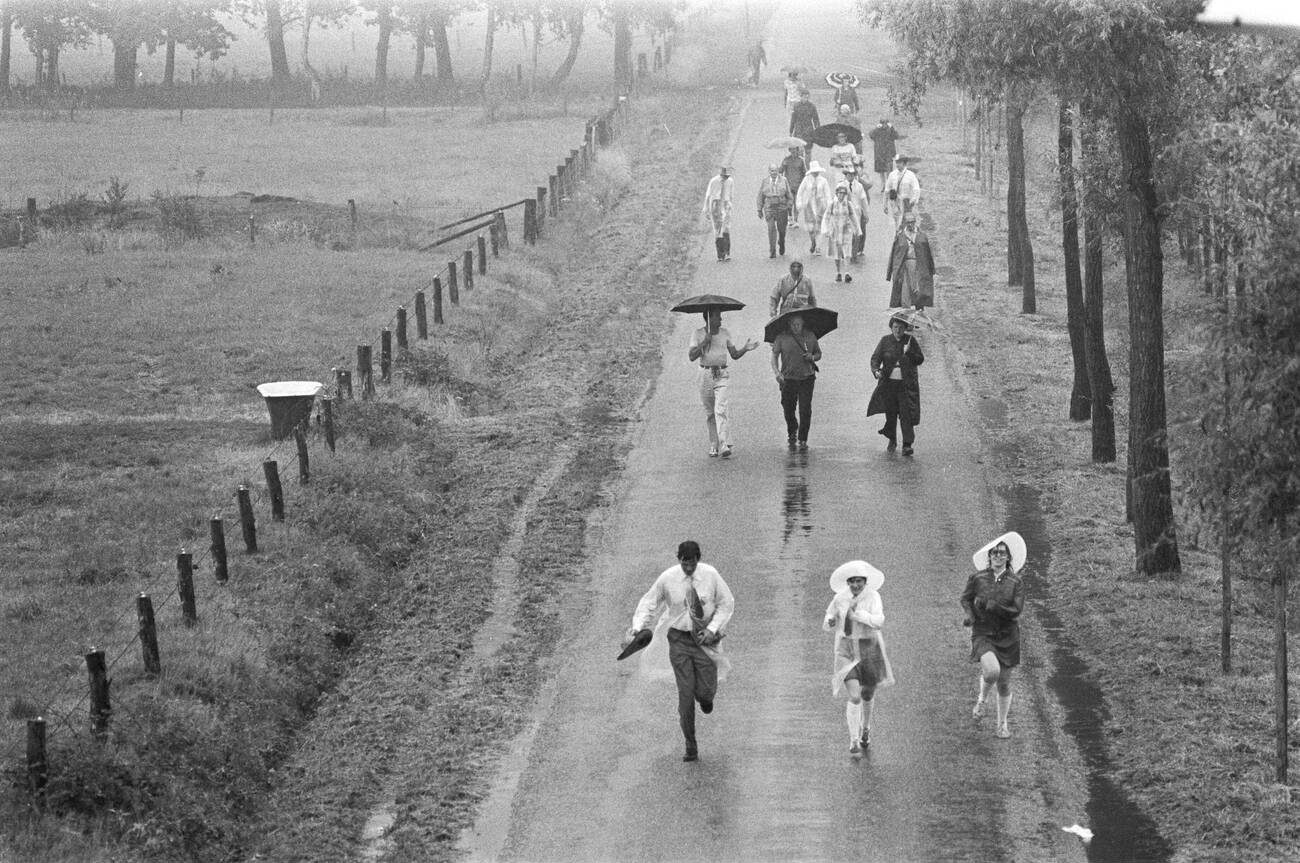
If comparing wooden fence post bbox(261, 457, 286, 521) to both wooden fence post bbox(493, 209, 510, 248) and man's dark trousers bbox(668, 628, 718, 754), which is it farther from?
wooden fence post bbox(493, 209, 510, 248)

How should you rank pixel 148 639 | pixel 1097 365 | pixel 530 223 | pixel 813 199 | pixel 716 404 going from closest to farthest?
pixel 148 639 → pixel 716 404 → pixel 1097 365 → pixel 813 199 → pixel 530 223

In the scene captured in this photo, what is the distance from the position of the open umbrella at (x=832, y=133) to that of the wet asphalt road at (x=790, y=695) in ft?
39.6

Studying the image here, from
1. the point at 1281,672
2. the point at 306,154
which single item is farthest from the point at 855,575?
the point at 306,154

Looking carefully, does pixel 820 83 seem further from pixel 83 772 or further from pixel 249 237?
pixel 83 772

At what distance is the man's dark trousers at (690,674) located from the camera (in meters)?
13.3

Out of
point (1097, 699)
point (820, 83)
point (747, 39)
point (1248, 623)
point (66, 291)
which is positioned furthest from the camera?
point (747, 39)

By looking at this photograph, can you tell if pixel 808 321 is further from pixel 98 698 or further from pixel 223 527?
pixel 98 698

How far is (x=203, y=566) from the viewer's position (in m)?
17.1

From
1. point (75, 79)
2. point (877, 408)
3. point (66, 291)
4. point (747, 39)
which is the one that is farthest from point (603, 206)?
point (75, 79)

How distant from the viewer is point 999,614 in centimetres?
1373

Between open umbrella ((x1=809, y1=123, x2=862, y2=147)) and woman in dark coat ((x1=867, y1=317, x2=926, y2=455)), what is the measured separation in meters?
15.3

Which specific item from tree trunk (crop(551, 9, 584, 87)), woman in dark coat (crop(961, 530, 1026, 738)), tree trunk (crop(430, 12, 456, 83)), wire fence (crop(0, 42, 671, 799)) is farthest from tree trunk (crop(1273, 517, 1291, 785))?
tree trunk (crop(430, 12, 456, 83))

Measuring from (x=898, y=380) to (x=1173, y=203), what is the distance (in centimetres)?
540

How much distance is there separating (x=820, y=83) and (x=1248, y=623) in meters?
50.5
